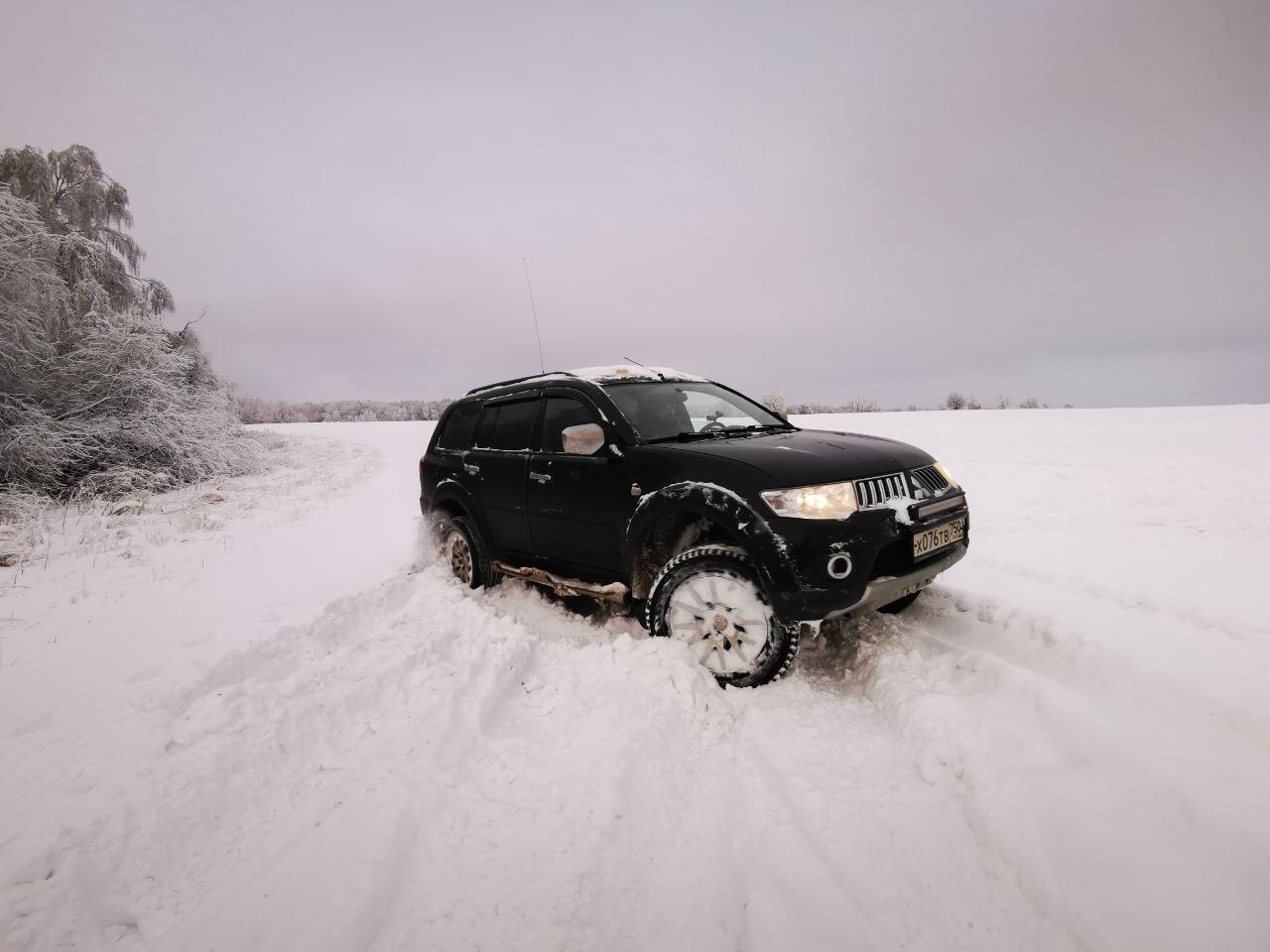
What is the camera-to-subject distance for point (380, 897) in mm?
1865

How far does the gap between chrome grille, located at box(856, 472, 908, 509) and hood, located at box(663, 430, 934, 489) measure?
1.5 inches

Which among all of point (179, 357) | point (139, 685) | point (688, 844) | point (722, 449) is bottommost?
point (688, 844)

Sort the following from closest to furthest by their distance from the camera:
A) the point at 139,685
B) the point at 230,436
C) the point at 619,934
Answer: the point at 619,934, the point at 139,685, the point at 230,436

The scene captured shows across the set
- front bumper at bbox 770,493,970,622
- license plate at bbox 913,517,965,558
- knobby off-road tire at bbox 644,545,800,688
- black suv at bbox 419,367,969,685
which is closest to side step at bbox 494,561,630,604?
black suv at bbox 419,367,969,685

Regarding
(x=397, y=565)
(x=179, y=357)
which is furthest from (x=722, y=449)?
(x=179, y=357)

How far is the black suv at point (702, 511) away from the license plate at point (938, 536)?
1 cm

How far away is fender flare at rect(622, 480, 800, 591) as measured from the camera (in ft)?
9.32

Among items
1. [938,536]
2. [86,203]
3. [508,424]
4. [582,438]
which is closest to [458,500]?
[508,424]

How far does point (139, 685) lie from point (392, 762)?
1.74m

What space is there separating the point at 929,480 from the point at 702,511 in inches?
57.1

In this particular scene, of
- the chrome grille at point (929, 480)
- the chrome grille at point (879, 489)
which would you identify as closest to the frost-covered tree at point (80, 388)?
the chrome grille at point (879, 489)

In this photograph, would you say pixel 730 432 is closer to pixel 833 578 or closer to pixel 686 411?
pixel 686 411

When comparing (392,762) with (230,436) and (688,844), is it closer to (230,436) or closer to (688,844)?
(688,844)

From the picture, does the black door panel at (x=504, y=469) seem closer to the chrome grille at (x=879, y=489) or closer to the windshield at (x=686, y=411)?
the windshield at (x=686, y=411)
